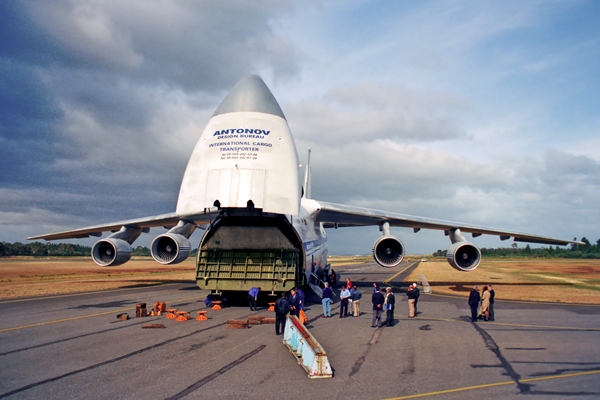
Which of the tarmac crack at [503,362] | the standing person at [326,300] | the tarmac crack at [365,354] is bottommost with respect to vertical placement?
the tarmac crack at [365,354]

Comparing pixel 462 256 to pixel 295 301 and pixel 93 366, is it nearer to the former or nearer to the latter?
pixel 295 301

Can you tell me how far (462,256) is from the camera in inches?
826

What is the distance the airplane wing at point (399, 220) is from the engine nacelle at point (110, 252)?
37.8 feet

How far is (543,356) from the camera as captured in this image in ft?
27.8

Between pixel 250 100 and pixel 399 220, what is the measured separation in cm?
1153

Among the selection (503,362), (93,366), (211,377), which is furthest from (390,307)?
(93,366)

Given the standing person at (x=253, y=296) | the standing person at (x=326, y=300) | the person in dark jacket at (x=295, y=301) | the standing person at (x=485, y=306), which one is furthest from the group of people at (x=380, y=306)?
the standing person at (x=253, y=296)

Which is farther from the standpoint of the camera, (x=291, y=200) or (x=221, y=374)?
(x=291, y=200)

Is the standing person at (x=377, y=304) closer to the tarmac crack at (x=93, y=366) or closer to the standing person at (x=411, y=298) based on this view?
the standing person at (x=411, y=298)

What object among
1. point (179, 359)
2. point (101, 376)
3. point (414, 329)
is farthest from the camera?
point (414, 329)

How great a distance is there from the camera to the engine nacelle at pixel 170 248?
750 inches

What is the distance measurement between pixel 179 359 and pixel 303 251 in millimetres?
8295

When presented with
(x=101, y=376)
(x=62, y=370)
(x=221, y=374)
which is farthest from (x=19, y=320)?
(x=221, y=374)

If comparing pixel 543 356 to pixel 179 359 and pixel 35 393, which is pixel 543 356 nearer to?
pixel 179 359
